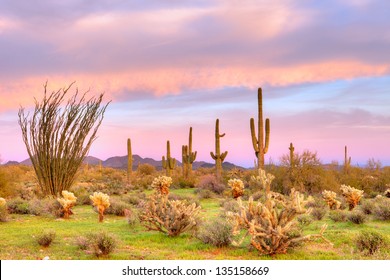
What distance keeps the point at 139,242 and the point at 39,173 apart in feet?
42.4

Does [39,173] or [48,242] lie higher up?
[39,173]

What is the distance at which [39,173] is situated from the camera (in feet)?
73.2

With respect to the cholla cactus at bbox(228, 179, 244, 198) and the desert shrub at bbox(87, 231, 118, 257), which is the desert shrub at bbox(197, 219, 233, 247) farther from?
the cholla cactus at bbox(228, 179, 244, 198)

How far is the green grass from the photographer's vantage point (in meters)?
9.37

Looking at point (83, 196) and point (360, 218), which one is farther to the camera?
point (83, 196)

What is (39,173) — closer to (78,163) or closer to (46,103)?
(78,163)

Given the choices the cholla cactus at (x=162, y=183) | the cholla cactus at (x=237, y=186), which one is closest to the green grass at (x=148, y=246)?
the cholla cactus at (x=162, y=183)

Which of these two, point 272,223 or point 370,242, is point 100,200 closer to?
point 272,223

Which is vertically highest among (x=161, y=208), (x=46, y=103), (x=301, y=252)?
(x=46, y=103)

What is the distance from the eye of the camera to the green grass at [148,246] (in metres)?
9.37

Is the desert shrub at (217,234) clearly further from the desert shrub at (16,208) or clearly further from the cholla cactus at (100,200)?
the desert shrub at (16,208)

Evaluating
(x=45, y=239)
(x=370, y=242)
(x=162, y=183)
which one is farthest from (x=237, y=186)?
(x=45, y=239)
